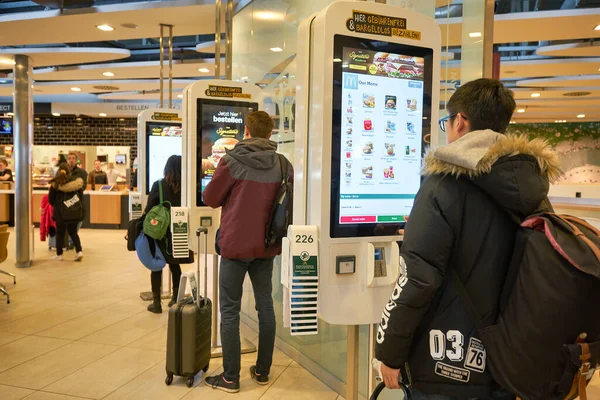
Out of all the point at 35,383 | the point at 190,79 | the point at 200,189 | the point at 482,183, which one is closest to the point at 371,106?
the point at 482,183

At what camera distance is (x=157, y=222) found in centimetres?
455

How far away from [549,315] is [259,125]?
2207 mm

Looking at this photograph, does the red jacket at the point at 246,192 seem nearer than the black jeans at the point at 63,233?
Yes

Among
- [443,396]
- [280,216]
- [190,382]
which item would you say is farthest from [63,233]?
[443,396]

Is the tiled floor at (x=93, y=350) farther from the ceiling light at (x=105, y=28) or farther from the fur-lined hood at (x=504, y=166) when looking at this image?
the ceiling light at (x=105, y=28)

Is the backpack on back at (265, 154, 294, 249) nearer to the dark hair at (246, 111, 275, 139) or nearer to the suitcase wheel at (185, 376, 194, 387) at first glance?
the dark hair at (246, 111, 275, 139)

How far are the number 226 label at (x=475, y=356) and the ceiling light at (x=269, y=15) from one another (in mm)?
3669

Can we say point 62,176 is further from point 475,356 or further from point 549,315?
point 549,315

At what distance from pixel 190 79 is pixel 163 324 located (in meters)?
8.01

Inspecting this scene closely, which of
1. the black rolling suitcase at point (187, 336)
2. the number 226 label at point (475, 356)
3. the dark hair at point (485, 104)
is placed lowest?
the black rolling suitcase at point (187, 336)

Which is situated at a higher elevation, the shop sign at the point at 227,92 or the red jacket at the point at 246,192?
the shop sign at the point at 227,92

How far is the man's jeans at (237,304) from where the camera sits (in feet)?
10.4

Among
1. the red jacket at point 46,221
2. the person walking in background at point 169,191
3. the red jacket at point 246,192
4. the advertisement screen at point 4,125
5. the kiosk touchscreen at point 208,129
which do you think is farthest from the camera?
the advertisement screen at point 4,125

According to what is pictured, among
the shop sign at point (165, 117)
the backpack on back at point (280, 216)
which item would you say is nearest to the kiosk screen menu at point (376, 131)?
the backpack on back at point (280, 216)
